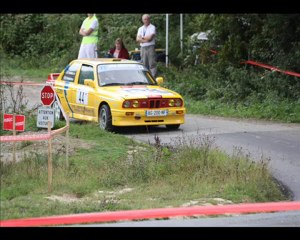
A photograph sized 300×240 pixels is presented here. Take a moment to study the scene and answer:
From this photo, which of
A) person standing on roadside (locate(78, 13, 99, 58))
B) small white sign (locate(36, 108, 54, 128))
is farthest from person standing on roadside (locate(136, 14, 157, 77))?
small white sign (locate(36, 108, 54, 128))

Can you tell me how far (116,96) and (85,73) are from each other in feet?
5.75

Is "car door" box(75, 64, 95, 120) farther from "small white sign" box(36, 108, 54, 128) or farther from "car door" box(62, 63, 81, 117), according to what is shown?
"small white sign" box(36, 108, 54, 128)

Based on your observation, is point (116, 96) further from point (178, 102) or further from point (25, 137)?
point (25, 137)

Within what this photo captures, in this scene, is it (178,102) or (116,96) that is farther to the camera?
(178,102)

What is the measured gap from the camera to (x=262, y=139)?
15461 millimetres

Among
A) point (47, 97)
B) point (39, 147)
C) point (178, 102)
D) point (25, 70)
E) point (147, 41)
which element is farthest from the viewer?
point (25, 70)

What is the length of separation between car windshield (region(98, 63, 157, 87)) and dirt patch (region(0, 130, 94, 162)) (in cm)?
280

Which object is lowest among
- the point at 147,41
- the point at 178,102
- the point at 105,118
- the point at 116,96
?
the point at 105,118

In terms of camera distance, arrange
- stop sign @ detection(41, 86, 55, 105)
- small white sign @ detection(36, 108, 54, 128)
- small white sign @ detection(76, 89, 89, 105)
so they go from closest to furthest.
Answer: small white sign @ detection(36, 108, 54, 128), stop sign @ detection(41, 86, 55, 105), small white sign @ detection(76, 89, 89, 105)

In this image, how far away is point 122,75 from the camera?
17156 mm

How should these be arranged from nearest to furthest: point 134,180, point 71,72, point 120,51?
point 134,180 → point 71,72 → point 120,51

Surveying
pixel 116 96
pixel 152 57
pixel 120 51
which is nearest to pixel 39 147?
pixel 116 96

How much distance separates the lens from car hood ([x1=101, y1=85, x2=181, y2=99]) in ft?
52.6
